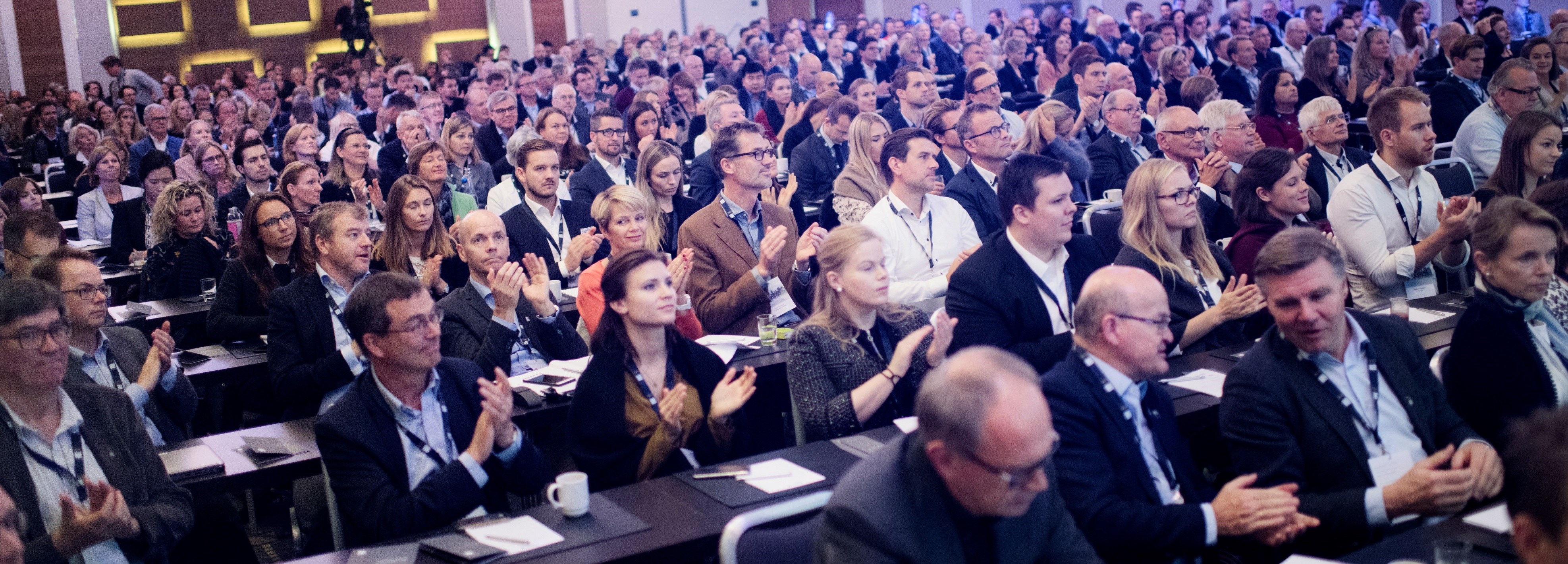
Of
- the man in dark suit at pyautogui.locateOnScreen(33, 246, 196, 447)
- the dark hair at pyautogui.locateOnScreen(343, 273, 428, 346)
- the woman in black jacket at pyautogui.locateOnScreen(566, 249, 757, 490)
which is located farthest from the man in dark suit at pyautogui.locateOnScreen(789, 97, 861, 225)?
the dark hair at pyautogui.locateOnScreen(343, 273, 428, 346)

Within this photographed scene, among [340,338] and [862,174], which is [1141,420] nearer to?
[340,338]

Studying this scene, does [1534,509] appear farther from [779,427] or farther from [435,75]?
[435,75]

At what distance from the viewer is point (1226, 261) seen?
13.6 feet

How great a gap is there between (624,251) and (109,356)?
5.29ft

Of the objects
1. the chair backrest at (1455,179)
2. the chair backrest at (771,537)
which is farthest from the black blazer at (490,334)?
the chair backrest at (1455,179)

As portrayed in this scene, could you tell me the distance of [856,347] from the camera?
3.30m

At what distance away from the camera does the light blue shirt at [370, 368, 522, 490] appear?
2836 mm

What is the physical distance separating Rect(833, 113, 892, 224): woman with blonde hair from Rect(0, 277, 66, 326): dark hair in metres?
3.46

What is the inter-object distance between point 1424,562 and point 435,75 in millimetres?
15131

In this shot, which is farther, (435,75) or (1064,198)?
(435,75)

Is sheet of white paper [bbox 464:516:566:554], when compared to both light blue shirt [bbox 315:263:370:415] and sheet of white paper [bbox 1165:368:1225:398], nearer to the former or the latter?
light blue shirt [bbox 315:263:370:415]

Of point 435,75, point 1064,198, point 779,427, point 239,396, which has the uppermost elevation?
point 435,75

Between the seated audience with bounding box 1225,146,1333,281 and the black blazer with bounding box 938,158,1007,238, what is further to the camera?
the black blazer with bounding box 938,158,1007,238

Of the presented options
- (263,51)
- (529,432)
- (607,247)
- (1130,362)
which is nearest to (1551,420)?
(1130,362)
